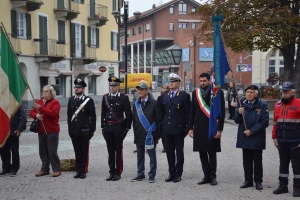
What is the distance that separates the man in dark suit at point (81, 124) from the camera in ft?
29.7

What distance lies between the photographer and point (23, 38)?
1136 inches

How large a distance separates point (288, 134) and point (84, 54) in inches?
1181

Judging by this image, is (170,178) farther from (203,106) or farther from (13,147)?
(13,147)

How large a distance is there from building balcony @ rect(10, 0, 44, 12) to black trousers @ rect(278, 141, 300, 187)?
76.3 feet

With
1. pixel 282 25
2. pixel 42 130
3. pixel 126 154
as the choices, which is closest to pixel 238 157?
pixel 126 154

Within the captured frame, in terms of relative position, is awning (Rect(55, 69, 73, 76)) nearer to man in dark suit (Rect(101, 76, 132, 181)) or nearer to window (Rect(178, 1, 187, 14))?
man in dark suit (Rect(101, 76, 132, 181))

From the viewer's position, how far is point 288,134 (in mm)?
7488

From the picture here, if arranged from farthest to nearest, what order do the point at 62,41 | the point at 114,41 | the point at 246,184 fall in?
1. the point at 114,41
2. the point at 62,41
3. the point at 246,184

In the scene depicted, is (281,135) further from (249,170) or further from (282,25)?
(282,25)

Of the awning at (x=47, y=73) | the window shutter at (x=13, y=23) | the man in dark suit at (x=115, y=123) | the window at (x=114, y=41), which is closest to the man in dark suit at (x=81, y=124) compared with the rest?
the man in dark suit at (x=115, y=123)

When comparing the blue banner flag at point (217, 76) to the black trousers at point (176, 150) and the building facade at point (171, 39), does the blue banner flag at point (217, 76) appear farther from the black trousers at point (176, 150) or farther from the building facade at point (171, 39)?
the building facade at point (171, 39)

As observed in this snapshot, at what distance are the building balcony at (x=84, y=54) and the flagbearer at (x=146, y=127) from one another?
26.7m

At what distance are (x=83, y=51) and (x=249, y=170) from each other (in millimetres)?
29449

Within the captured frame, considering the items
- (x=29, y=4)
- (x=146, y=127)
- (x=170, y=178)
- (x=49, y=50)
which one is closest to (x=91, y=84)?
(x=49, y=50)
